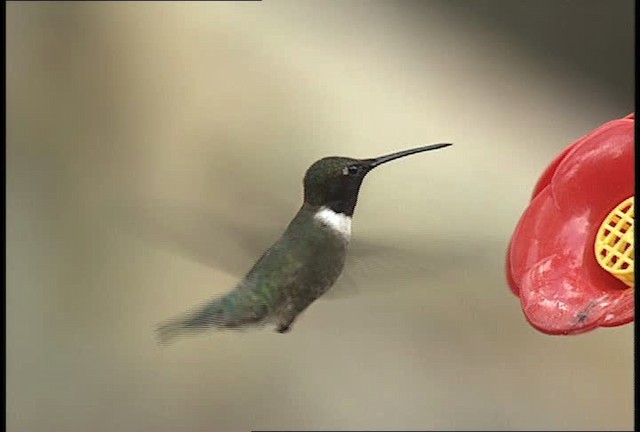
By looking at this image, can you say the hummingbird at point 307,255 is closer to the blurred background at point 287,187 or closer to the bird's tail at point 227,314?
the bird's tail at point 227,314

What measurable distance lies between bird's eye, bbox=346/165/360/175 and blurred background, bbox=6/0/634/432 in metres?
0.14

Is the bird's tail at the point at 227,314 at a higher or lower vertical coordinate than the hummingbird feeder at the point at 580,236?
lower

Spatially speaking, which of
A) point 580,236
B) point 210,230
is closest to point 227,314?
point 210,230

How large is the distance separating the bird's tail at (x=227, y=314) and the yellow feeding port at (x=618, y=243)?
0.27 m

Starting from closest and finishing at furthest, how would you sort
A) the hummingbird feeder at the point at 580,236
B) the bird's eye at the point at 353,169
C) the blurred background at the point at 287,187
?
the hummingbird feeder at the point at 580,236
the bird's eye at the point at 353,169
the blurred background at the point at 287,187

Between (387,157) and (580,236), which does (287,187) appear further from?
(580,236)

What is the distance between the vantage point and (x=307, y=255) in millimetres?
618

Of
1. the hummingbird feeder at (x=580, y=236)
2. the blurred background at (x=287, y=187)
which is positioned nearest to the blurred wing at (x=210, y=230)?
the blurred background at (x=287, y=187)

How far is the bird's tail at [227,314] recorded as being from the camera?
2.10ft

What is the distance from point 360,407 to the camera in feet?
3.36

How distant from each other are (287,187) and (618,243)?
1.09ft

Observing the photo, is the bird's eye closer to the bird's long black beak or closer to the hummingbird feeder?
the bird's long black beak

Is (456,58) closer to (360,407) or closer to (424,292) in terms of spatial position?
(424,292)

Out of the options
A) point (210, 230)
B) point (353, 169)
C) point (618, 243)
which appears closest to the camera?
point (618, 243)
